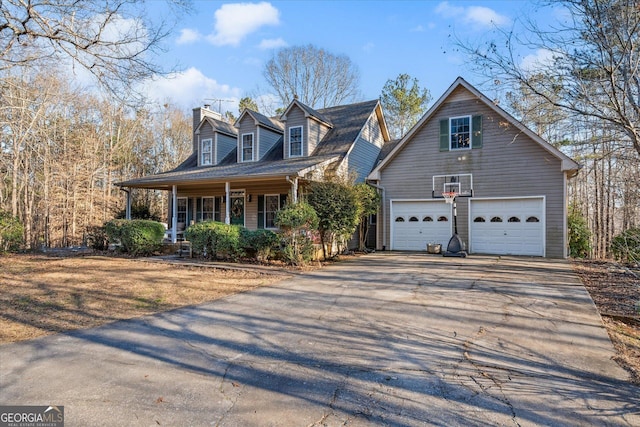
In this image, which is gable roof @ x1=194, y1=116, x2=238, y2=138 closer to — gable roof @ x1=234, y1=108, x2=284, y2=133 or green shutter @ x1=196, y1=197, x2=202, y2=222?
gable roof @ x1=234, y1=108, x2=284, y2=133

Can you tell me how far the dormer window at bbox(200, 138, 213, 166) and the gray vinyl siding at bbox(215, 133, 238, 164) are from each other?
40 centimetres

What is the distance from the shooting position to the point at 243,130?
17.6 metres

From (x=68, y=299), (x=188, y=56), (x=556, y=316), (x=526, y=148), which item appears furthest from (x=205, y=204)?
(x=556, y=316)

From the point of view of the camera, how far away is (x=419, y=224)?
1481 centimetres

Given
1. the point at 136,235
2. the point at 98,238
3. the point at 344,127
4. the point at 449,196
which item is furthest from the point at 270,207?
the point at 449,196

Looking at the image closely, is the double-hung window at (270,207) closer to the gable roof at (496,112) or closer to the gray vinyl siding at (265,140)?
the gray vinyl siding at (265,140)

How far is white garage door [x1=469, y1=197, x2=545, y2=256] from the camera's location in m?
12.8

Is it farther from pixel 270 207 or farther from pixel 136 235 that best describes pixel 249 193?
pixel 136 235

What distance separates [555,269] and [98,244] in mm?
16760

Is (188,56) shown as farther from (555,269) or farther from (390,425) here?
(555,269)

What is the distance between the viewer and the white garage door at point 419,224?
47.1 ft

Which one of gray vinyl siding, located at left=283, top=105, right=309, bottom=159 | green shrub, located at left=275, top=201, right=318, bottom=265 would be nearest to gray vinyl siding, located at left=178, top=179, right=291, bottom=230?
gray vinyl siding, located at left=283, top=105, right=309, bottom=159

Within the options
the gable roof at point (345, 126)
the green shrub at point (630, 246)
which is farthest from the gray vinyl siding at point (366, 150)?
the green shrub at point (630, 246)

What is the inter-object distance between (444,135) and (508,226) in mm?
4309
